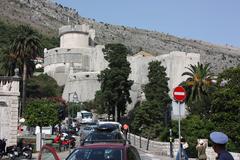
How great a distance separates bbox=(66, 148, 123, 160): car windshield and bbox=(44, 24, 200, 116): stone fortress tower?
234ft

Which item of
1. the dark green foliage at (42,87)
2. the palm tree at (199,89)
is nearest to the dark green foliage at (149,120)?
the palm tree at (199,89)

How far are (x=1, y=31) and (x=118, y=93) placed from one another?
7142 centimetres

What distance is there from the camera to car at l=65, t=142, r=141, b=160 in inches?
382

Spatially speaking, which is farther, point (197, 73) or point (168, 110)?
point (168, 110)

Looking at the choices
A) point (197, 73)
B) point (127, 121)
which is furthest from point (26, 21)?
point (197, 73)

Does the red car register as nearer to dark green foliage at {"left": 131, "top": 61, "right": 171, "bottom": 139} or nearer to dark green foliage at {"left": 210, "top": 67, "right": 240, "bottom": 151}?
dark green foliage at {"left": 210, "top": 67, "right": 240, "bottom": 151}

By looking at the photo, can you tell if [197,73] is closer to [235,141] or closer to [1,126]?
[235,141]

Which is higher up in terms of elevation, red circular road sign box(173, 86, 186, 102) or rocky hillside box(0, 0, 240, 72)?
rocky hillside box(0, 0, 240, 72)

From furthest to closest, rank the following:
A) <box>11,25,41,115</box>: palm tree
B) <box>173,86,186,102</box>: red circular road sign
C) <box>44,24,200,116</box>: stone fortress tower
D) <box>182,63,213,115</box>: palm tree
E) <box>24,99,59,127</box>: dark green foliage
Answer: <box>44,24,200,116</box>: stone fortress tower, <box>11,25,41,115</box>: palm tree, <box>182,63,213,115</box>: palm tree, <box>24,99,59,127</box>: dark green foliage, <box>173,86,186,102</box>: red circular road sign

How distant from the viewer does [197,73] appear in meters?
61.8

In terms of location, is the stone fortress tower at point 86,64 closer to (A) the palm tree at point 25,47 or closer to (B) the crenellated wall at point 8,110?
(A) the palm tree at point 25,47

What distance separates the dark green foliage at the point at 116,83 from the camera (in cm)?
7050

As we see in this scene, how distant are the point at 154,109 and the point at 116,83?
46.3 feet

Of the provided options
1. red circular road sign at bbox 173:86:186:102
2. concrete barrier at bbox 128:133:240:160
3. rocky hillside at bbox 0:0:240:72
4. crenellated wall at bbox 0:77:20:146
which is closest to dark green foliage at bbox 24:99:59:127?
crenellated wall at bbox 0:77:20:146
